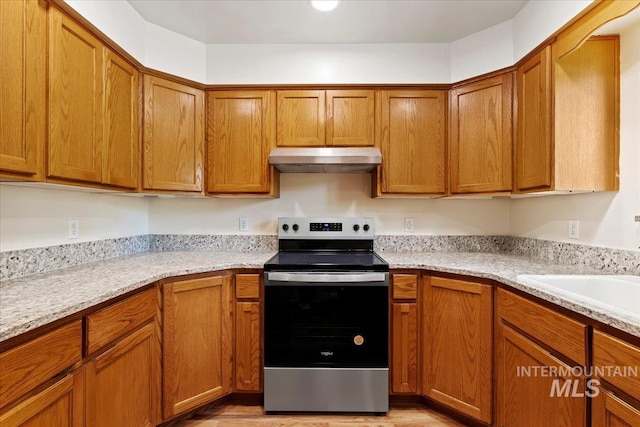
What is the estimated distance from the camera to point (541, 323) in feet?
4.13

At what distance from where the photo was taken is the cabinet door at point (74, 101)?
1304 mm

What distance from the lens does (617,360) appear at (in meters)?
0.93

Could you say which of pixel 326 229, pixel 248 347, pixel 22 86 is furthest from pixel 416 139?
pixel 22 86

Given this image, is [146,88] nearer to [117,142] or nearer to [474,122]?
[117,142]

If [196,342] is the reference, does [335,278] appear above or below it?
above

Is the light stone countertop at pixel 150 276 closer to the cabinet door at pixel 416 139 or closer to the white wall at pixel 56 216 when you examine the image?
the white wall at pixel 56 216

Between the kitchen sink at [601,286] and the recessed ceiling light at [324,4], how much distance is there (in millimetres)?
1807

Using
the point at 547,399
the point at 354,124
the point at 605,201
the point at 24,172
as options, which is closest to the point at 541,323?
the point at 547,399

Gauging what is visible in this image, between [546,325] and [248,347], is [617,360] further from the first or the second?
[248,347]

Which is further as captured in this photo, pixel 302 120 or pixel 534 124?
pixel 302 120

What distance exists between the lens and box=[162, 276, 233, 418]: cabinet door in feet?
5.45

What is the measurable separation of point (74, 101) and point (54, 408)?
50.3 inches

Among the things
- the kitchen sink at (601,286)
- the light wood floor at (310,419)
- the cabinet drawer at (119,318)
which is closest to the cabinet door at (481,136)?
the kitchen sink at (601,286)

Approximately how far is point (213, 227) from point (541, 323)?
2219 millimetres
